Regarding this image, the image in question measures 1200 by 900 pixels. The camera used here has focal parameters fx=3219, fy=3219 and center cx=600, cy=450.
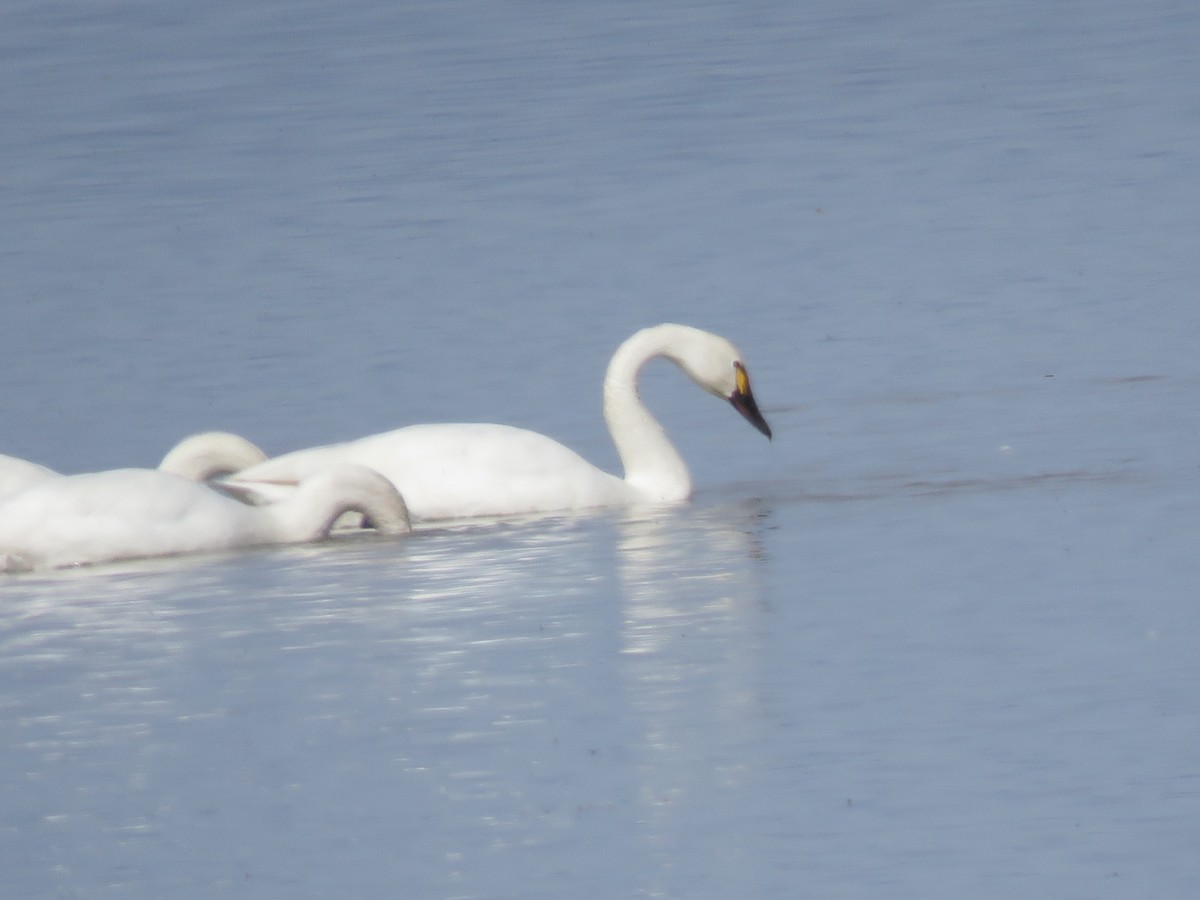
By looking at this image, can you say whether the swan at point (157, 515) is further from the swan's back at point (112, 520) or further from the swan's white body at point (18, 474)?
the swan's white body at point (18, 474)

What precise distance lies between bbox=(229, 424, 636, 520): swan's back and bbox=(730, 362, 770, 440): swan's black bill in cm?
95

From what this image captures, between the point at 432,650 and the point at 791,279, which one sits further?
the point at 791,279

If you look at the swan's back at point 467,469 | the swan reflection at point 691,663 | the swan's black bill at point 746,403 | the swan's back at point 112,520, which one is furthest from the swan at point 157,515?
the swan's black bill at point 746,403

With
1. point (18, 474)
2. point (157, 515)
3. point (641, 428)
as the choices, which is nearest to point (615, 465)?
point (641, 428)

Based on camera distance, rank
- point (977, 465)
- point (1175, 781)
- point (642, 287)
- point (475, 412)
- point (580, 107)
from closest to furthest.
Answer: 1. point (1175, 781)
2. point (977, 465)
3. point (475, 412)
4. point (642, 287)
5. point (580, 107)

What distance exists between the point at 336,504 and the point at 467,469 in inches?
24.1

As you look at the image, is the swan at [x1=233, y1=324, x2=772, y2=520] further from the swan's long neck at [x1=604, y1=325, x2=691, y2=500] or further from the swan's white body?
→ the swan's white body

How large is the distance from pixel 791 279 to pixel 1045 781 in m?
9.17

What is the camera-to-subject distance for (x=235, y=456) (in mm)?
11875

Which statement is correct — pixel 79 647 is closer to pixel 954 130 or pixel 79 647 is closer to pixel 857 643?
pixel 857 643

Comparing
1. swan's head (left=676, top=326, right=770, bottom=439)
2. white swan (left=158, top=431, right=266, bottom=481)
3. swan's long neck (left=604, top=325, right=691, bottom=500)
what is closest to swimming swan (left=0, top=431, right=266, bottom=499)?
white swan (left=158, top=431, right=266, bottom=481)

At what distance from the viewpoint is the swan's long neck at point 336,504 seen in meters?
11.0

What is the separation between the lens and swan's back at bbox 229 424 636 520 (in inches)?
452

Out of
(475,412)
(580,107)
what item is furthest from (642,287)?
(580,107)
